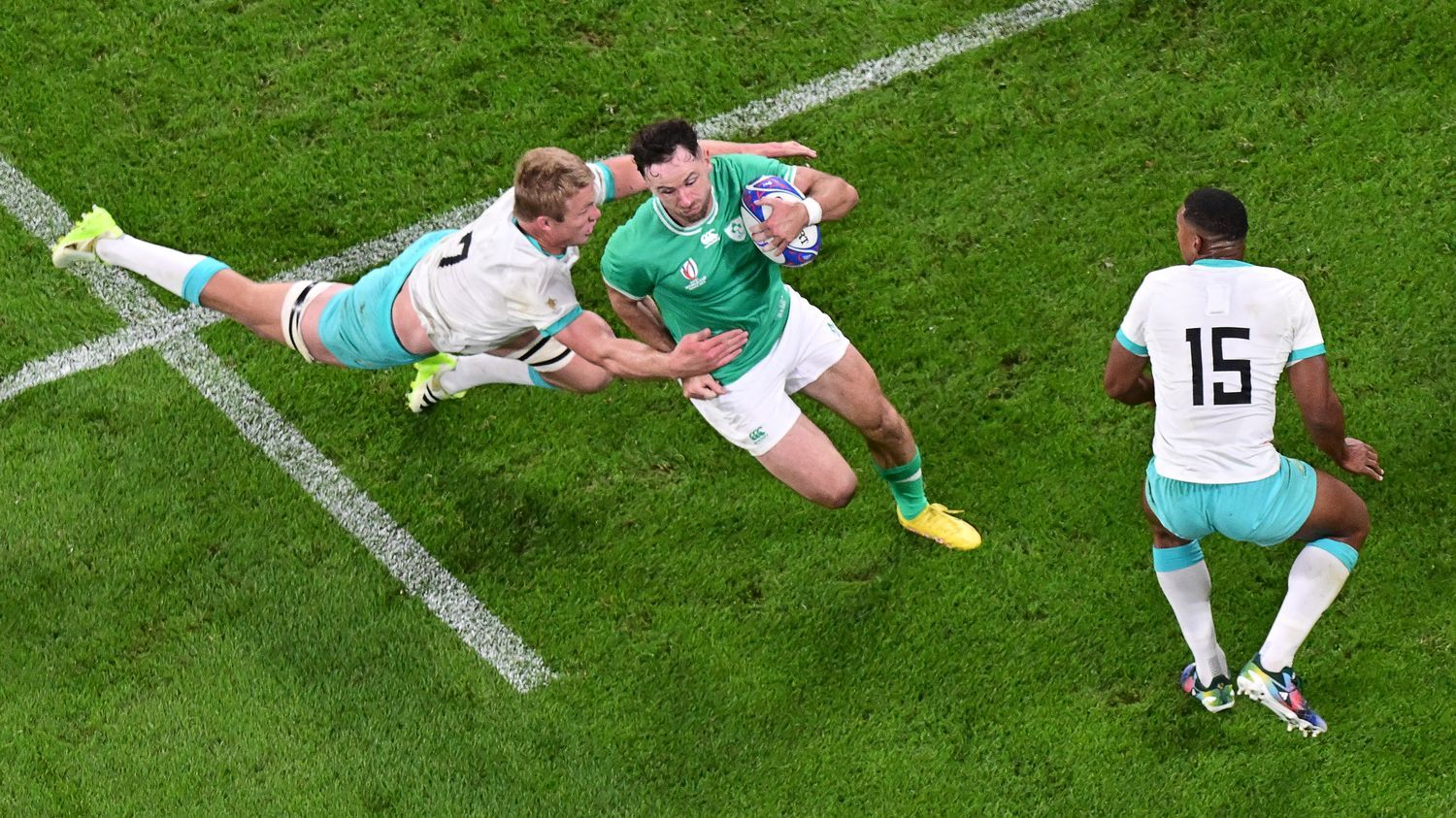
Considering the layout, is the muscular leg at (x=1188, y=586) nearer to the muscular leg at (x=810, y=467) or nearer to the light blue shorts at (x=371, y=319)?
the muscular leg at (x=810, y=467)

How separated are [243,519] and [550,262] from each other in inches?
87.5

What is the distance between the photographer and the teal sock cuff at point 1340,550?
5.21m

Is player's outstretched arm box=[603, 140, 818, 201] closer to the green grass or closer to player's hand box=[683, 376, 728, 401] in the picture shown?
player's hand box=[683, 376, 728, 401]

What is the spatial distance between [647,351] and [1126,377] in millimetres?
1828

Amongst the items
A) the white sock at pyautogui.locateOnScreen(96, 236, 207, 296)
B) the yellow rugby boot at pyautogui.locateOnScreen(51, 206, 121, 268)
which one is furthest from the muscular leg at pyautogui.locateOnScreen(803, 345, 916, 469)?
the yellow rugby boot at pyautogui.locateOnScreen(51, 206, 121, 268)

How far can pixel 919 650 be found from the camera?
6.00 metres

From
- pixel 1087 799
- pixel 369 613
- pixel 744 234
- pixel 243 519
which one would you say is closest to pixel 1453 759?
pixel 1087 799

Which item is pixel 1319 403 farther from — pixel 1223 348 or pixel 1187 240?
pixel 1187 240

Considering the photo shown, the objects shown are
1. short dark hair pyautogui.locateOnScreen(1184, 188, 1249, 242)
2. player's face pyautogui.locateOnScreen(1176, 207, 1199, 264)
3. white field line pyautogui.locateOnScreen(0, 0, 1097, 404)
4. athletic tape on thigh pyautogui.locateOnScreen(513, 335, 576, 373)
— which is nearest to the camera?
short dark hair pyautogui.locateOnScreen(1184, 188, 1249, 242)

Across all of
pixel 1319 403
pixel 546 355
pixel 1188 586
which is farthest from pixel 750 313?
A: pixel 1319 403

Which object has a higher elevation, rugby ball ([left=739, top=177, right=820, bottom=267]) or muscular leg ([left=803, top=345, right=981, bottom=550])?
rugby ball ([left=739, top=177, right=820, bottom=267])

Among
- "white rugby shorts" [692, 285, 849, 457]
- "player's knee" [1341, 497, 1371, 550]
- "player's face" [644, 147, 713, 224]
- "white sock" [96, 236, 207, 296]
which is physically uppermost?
"player's face" [644, 147, 713, 224]

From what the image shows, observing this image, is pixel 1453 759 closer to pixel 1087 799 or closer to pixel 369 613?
pixel 1087 799

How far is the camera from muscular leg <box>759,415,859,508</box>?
5836 millimetres
